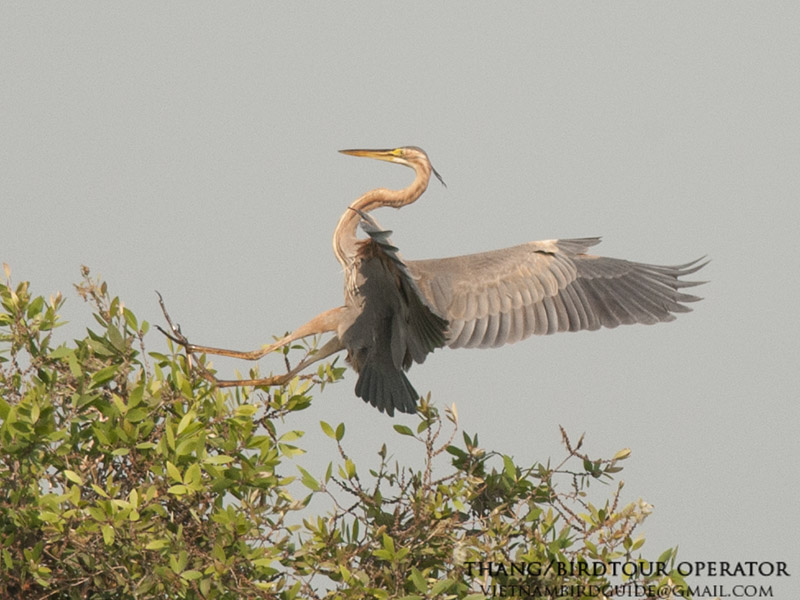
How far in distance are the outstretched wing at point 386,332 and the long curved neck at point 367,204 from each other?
1.38 ft

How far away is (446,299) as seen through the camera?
5645 millimetres

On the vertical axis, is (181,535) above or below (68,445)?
below

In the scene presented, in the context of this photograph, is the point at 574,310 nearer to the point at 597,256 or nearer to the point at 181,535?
the point at 597,256

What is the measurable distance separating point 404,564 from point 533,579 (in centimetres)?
46

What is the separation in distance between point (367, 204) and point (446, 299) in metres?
0.75

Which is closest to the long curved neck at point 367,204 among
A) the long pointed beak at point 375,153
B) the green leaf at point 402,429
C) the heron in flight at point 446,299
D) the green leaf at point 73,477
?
the heron in flight at point 446,299

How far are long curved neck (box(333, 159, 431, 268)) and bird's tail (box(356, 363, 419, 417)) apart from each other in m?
0.62

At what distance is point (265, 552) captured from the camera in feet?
11.6

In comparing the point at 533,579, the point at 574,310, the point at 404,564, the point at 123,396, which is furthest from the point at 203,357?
the point at 574,310

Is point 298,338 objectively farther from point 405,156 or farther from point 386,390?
point 405,156

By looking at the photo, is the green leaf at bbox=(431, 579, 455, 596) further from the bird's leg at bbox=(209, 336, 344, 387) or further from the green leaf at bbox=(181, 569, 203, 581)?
the bird's leg at bbox=(209, 336, 344, 387)

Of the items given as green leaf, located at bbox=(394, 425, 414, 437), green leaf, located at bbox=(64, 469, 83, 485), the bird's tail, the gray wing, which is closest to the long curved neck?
the gray wing

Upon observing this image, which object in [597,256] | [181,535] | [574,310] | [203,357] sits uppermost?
[597,256]

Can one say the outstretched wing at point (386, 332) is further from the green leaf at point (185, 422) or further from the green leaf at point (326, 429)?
the green leaf at point (185, 422)
